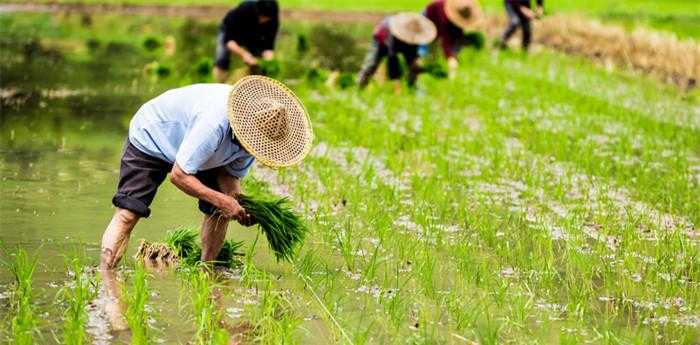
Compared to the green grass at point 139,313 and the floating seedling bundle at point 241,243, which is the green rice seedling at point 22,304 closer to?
the green grass at point 139,313

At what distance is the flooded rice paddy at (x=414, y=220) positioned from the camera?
18.0 feet

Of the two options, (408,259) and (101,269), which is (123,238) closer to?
(101,269)

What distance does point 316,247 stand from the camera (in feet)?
22.8

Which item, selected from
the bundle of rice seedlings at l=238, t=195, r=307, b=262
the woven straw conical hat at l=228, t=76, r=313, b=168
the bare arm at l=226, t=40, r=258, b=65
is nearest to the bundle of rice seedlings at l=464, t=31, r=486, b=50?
the bare arm at l=226, t=40, r=258, b=65

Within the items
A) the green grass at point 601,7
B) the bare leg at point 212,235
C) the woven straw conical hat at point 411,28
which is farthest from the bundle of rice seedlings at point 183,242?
the green grass at point 601,7

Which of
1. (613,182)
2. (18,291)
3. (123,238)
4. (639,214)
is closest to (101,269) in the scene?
(123,238)

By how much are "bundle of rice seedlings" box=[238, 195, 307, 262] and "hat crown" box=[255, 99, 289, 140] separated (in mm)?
517

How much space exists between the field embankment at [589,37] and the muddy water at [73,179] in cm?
478

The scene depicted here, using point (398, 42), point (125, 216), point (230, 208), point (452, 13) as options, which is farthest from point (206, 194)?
point (452, 13)

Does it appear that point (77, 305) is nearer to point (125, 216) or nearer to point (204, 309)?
point (204, 309)

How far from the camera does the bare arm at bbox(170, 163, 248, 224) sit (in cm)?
579

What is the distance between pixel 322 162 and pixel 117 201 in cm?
338

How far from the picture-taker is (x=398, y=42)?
13.9 metres

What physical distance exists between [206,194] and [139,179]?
16.8 inches
